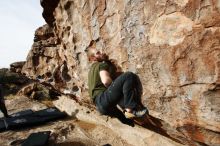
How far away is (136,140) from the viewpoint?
26.9 feet

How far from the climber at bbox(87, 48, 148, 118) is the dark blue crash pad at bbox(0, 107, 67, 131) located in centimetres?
563

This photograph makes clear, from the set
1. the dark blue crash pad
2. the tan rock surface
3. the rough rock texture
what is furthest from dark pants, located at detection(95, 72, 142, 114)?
the dark blue crash pad

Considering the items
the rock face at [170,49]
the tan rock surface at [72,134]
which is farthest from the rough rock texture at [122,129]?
the rock face at [170,49]

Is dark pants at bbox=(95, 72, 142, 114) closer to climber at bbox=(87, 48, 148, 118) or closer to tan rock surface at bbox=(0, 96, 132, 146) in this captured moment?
climber at bbox=(87, 48, 148, 118)

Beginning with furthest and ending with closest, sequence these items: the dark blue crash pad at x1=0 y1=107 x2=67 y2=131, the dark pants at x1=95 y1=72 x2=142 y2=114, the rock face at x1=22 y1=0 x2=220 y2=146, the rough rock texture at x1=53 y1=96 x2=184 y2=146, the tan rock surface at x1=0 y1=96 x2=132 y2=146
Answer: the dark blue crash pad at x1=0 y1=107 x2=67 y2=131 < the tan rock surface at x1=0 y1=96 x2=132 y2=146 < the rough rock texture at x1=53 y1=96 x2=184 y2=146 < the dark pants at x1=95 y1=72 x2=142 y2=114 < the rock face at x1=22 y1=0 x2=220 y2=146

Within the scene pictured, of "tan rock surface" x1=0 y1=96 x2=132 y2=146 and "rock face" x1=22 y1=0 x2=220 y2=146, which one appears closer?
"rock face" x1=22 y1=0 x2=220 y2=146

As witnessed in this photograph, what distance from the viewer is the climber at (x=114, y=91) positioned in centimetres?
534

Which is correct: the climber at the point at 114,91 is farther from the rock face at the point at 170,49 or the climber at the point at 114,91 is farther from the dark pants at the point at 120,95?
the rock face at the point at 170,49

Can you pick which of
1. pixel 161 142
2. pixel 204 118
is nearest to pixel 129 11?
pixel 204 118

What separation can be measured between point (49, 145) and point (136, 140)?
2.58 meters

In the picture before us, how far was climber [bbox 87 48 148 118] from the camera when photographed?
5336 mm

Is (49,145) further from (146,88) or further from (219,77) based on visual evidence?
(219,77)

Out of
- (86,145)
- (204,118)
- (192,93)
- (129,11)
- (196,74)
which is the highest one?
(129,11)

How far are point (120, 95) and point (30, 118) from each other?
6.49 meters
